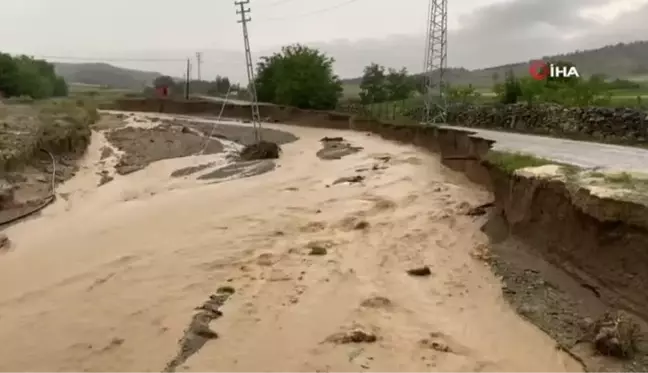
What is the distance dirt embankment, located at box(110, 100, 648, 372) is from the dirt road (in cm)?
43

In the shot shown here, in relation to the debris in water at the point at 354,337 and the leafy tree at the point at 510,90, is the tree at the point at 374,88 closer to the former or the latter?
the leafy tree at the point at 510,90

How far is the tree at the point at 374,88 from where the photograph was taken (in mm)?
61781

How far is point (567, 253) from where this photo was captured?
35.1 feet

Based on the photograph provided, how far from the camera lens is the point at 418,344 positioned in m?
8.61

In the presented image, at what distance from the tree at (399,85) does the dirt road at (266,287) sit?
43374 millimetres

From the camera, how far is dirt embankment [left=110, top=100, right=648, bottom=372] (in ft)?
28.6

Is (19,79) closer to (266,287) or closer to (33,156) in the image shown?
(33,156)

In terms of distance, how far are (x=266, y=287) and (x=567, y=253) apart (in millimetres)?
4922

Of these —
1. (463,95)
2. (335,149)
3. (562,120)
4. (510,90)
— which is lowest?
(335,149)

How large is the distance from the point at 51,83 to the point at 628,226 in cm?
8692

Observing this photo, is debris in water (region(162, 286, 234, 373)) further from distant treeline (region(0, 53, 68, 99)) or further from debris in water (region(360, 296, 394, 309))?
distant treeline (region(0, 53, 68, 99))

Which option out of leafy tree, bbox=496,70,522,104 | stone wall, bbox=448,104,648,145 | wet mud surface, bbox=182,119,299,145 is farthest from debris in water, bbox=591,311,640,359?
leafy tree, bbox=496,70,522,104

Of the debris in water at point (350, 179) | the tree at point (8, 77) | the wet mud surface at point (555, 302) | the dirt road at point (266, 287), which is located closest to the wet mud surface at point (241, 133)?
the debris in water at point (350, 179)

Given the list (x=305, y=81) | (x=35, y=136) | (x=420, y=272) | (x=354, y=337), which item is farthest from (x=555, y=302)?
(x=305, y=81)
